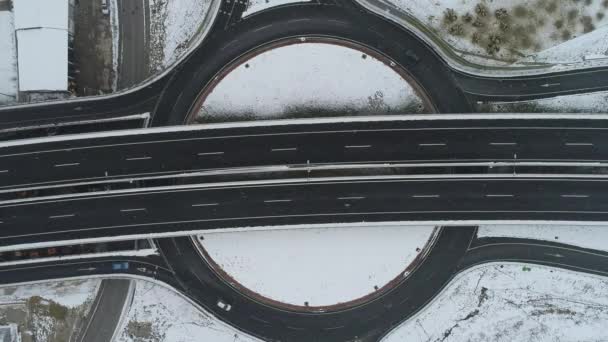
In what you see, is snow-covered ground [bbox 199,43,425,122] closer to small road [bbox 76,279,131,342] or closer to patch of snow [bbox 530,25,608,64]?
patch of snow [bbox 530,25,608,64]

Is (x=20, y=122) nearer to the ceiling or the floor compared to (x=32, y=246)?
nearer to the ceiling

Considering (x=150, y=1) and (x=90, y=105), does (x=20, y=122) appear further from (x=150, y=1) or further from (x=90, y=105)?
(x=150, y=1)

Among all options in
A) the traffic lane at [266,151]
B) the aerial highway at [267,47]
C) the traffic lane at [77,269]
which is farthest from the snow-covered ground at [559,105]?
the traffic lane at [77,269]

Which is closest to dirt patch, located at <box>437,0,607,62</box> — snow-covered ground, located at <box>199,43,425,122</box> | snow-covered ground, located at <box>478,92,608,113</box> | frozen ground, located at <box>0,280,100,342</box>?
snow-covered ground, located at <box>478,92,608,113</box>

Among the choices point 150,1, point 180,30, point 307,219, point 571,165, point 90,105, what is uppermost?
point 150,1

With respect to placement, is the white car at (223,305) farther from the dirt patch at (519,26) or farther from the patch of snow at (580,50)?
the patch of snow at (580,50)

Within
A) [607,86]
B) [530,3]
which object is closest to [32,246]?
[530,3]
